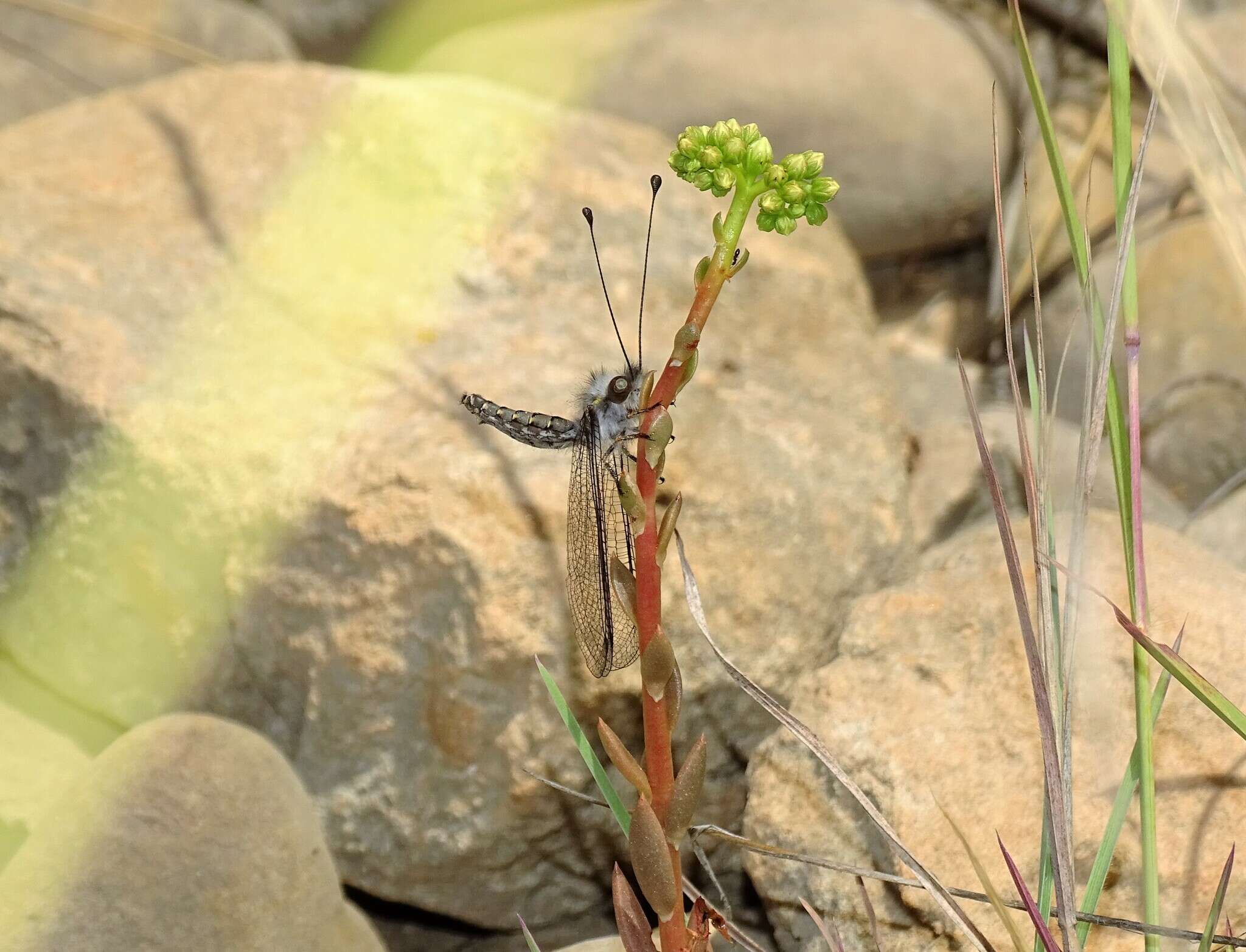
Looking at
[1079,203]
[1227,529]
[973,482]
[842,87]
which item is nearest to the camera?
[1227,529]

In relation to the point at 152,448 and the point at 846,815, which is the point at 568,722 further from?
the point at 152,448

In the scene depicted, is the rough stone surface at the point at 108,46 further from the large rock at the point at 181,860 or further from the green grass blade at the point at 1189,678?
the green grass blade at the point at 1189,678

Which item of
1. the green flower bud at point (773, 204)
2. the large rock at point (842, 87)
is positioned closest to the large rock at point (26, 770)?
the green flower bud at point (773, 204)

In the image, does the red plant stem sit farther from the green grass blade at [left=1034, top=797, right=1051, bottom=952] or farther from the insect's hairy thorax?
the green grass blade at [left=1034, top=797, right=1051, bottom=952]

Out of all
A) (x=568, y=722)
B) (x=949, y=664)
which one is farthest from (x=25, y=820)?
(x=949, y=664)

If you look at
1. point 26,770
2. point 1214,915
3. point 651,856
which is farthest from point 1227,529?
point 26,770

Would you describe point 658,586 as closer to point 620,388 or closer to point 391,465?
point 620,388

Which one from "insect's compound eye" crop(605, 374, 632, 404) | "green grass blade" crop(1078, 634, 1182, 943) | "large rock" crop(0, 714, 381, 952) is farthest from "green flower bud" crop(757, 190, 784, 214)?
"large rock" crop(0, 714, 381, 952)
